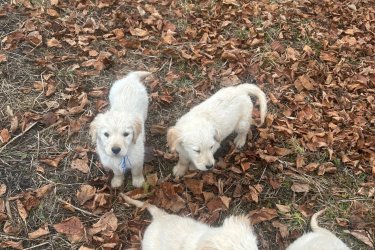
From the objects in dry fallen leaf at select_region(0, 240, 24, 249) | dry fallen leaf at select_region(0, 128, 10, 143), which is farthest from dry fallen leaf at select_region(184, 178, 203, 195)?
dry fallen leaf at select_region(0, 128, 10, 143)

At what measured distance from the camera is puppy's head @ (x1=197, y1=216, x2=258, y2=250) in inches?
95.4

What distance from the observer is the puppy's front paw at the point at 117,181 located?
399 cm

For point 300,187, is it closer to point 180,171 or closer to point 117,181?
point 180,171

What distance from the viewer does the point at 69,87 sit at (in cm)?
475

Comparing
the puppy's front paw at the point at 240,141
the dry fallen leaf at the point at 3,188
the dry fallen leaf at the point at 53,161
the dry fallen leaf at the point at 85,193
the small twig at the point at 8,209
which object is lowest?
the small twig at the point at 8,209

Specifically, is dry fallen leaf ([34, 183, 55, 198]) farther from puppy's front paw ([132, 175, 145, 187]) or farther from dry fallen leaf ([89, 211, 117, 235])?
puppy's front paw ([132, 175, 145, 187])

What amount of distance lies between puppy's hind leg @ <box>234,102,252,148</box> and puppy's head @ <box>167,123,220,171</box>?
0.63 metres

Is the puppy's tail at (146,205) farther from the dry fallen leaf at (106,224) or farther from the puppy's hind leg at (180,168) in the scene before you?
the puppy's hind leg at (180,168)

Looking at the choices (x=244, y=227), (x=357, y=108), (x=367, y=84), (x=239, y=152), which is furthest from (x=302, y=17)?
(x=244, y=227)

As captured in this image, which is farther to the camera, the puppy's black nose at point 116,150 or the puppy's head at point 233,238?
the puppy's black nose at point 116,150

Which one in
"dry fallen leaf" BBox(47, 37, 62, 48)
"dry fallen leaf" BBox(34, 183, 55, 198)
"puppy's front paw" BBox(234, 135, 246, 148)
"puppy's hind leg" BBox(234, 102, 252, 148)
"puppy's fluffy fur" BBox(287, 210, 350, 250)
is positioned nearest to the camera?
"puppy's fluffy fur" BBox(287, 210, 350, 250)

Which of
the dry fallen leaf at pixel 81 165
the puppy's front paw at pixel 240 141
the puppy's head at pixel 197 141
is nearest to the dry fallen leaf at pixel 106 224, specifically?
the dry fallen leaf at pixel 81 165

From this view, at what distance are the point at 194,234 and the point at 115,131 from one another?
45.4 inches

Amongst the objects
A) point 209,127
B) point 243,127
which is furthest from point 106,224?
point 243,127
